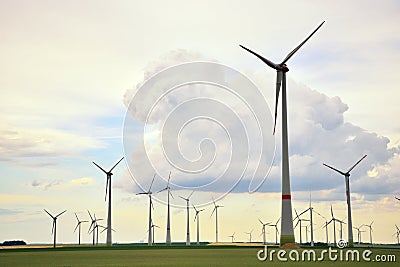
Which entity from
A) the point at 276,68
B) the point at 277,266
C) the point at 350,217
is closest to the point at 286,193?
the point at 276,68

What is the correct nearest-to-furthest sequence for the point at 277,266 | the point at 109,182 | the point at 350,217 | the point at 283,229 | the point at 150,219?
the point at 277,266 → the point at 283,229 → the point at 350,217 → the point at 109,182 → the point at 150,219

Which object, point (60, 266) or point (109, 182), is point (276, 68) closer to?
point (60, 266)

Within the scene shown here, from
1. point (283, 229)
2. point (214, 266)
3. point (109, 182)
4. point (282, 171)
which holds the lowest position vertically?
point (214, 266)

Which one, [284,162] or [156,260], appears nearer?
[156,260]

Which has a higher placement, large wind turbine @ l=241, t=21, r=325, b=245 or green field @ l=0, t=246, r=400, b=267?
large wind turbine @ l=241, t=21, r=325, b=245

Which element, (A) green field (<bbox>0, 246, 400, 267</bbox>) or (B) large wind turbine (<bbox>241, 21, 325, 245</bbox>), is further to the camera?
(B) large wind turbine (<bbox>241, 21, 325, 245</bbox>)

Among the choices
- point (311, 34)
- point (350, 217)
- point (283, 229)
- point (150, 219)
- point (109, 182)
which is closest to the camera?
point (283, 229)

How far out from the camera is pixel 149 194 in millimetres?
194375

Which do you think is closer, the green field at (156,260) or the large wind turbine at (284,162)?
the green field at (156,260)

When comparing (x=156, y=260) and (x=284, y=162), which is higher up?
(x=284, y=162)

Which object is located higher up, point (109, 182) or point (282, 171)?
point (109, 182)

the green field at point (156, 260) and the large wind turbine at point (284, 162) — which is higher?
the large wind turbine at point (284, 162)

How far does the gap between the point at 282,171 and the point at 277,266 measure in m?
42.7

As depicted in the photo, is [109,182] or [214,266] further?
[109,182]
